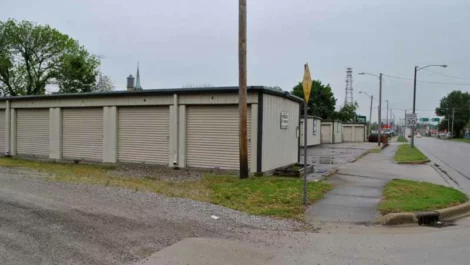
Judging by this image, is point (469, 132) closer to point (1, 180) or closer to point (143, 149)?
point (143, 149)

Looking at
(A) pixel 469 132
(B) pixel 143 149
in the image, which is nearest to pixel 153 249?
(B) pixel 143 149

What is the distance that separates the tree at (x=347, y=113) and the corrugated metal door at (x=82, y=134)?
59.8 metres

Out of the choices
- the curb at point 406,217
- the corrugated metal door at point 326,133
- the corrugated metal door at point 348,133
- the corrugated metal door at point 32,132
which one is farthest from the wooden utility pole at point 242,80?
the corrugated metal door at point 348,133

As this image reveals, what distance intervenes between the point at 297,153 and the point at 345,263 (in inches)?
521

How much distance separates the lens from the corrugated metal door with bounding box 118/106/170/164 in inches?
655

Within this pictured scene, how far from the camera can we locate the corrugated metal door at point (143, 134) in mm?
16641

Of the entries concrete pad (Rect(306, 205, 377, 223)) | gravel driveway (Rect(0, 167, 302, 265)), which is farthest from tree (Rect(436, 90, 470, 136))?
gravel driveway (Rect(0, 167, 302, 265))

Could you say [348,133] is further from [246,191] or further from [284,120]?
[246,191]

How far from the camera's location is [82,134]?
62.3ft

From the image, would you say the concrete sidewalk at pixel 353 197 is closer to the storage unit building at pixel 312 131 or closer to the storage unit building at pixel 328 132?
the storage unit building at pixel 312 131

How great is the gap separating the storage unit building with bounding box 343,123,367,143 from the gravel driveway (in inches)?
2113

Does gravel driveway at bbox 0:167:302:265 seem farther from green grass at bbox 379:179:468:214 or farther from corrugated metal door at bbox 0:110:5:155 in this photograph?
corrugated metal door at bbox 0:110:5:155

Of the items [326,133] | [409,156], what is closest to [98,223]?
[409,156]

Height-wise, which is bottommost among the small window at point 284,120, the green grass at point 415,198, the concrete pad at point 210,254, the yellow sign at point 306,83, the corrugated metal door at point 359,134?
the concrete pad at point 210,254
